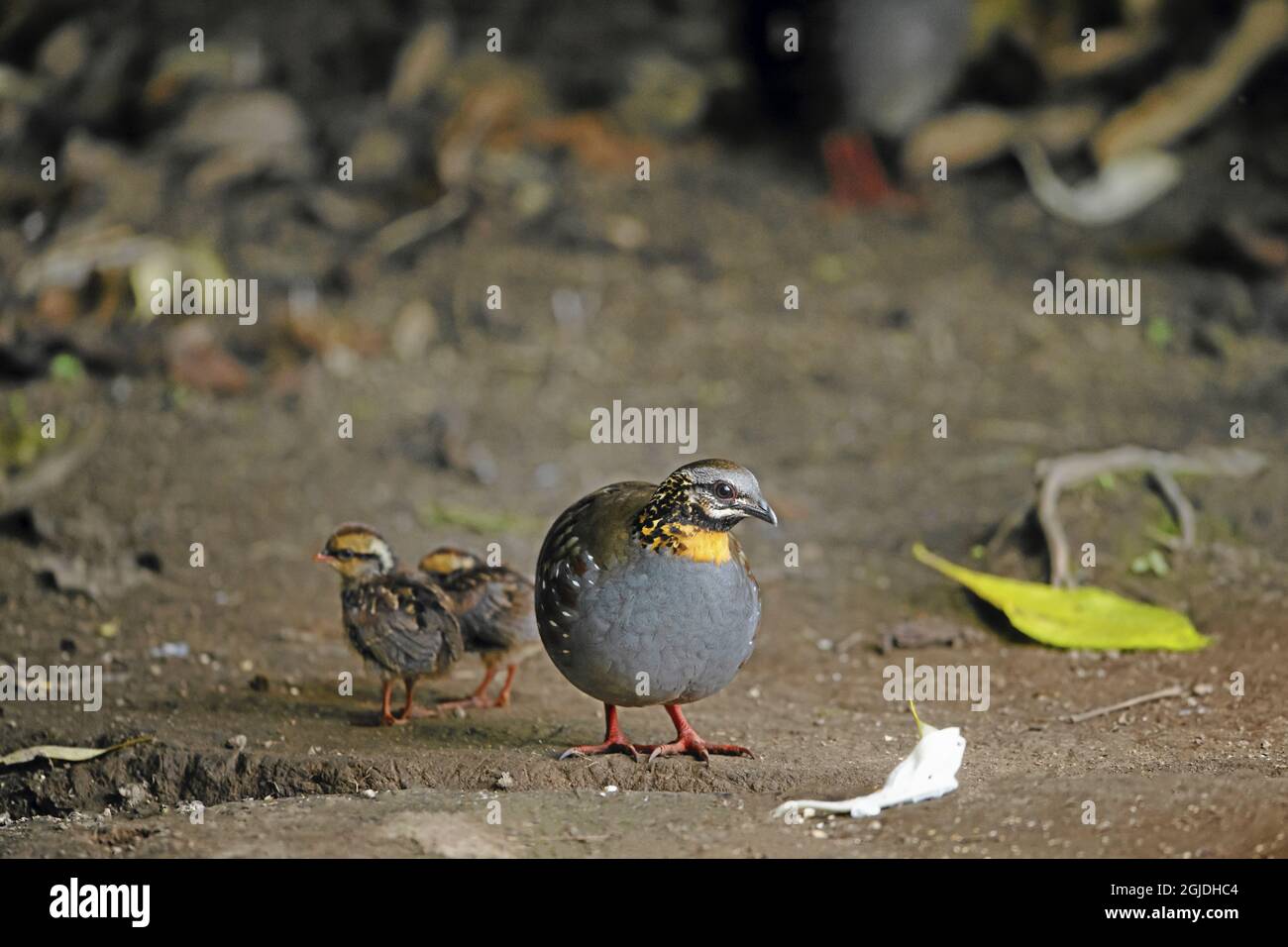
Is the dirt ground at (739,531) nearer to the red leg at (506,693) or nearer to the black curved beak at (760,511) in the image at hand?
the red leg at (506,693)

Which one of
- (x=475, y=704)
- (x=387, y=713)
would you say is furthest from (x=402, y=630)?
(x=475, y=704)

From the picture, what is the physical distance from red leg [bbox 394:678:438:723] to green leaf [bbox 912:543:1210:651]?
243cm

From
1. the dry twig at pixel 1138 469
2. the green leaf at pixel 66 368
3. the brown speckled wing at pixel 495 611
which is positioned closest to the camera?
the brown speckled wing at pixel 495 611

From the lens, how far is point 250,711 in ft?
19.0

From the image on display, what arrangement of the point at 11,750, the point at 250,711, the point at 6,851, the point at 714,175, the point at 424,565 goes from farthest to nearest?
1. the point at 714,175
2. the point at 424,565
3. the point at 250,711
4. the point at 11,750
5. the point at 6,851

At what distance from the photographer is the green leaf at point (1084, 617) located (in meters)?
6.30

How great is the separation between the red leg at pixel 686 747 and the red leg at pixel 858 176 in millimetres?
7492

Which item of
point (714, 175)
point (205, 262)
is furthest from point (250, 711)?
point (714, 175)

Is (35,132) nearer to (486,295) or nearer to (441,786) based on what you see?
(486,295)

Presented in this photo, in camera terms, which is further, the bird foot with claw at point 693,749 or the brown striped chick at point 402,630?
the brown striped chick at point 402,630

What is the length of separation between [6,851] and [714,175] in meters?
8.90

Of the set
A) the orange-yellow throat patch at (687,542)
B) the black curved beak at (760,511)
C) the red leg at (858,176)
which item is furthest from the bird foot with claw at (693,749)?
the red leg at (858,176)

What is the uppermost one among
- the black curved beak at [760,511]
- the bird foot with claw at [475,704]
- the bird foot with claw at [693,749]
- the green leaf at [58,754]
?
the black curved beak at [760,511]

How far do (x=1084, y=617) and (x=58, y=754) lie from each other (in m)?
3.99
